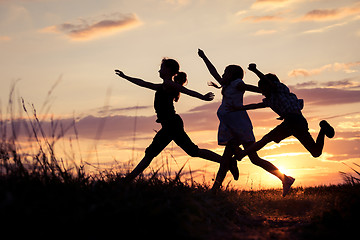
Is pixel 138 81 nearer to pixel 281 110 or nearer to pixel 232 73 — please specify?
pixel 232 73

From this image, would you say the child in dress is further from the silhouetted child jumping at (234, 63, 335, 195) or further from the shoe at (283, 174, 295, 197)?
the silhouetted child jumping at (234, 63, 335, 195)

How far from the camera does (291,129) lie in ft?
24.5

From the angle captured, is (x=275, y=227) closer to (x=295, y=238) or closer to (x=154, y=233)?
(x=295, y=238)

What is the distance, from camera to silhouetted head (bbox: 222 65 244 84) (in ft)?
24.8

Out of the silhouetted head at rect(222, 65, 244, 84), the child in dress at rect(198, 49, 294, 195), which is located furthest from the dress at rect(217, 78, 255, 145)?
the silhouetted head at rect(222, 65, 244, 84)

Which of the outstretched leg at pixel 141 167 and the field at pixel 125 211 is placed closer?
the field at pixel 125 211

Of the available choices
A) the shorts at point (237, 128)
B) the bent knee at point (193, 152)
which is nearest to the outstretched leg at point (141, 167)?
the bent knee at point (193, 152)

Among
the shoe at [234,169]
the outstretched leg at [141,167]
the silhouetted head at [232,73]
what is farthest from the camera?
the shoe at [234,169]

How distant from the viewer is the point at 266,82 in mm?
7469

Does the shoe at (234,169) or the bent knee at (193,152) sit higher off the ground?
the bent knee at (193,152)

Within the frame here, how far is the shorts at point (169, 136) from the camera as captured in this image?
7230 millimetres

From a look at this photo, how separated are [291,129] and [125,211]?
4252mm

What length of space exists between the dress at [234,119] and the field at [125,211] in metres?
1.18

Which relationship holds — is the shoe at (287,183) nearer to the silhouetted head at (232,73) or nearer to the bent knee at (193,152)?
the bent knee at (193,152)
